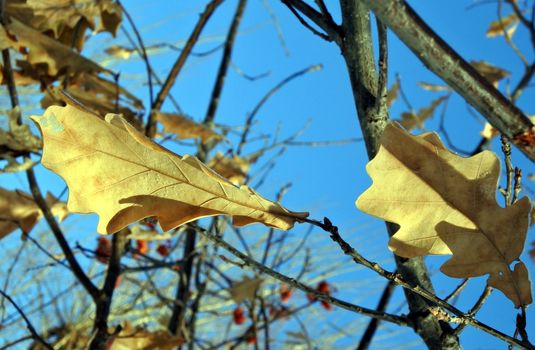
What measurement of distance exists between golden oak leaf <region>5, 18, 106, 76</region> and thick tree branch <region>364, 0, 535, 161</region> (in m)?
0.64

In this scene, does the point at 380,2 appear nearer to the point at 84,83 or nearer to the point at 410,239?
the point at 410,239

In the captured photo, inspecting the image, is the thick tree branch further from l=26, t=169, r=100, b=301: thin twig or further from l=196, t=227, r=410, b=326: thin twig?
l=26, t=169, r=100, b=301: thin twig

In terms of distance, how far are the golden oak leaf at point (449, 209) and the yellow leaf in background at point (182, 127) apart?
0.71 m

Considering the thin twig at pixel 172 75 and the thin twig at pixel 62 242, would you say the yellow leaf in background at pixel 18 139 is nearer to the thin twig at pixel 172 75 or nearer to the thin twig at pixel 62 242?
the thin twig at pixel 62 242

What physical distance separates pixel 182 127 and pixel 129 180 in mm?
706

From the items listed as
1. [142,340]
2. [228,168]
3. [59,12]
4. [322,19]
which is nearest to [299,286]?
[322,19]

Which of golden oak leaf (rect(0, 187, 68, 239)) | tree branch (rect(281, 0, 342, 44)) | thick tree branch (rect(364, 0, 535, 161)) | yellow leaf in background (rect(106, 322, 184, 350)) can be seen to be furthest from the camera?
golden oak leaf (rect(0, 187, 68, 239))

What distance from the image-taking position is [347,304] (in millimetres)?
430

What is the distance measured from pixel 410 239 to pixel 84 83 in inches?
27.6

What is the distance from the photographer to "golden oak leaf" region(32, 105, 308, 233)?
36 centimetres

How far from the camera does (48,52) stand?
32.2 inches

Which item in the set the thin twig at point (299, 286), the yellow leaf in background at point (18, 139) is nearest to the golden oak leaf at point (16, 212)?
the yellow leaf in background at point (18, 139)

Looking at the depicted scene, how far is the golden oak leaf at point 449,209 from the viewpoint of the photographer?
13.5 inches

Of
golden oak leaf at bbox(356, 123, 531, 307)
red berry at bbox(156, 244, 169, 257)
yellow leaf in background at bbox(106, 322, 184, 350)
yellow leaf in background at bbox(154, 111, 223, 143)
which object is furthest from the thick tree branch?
red berry at bbox(156, 244, 169, 257)
